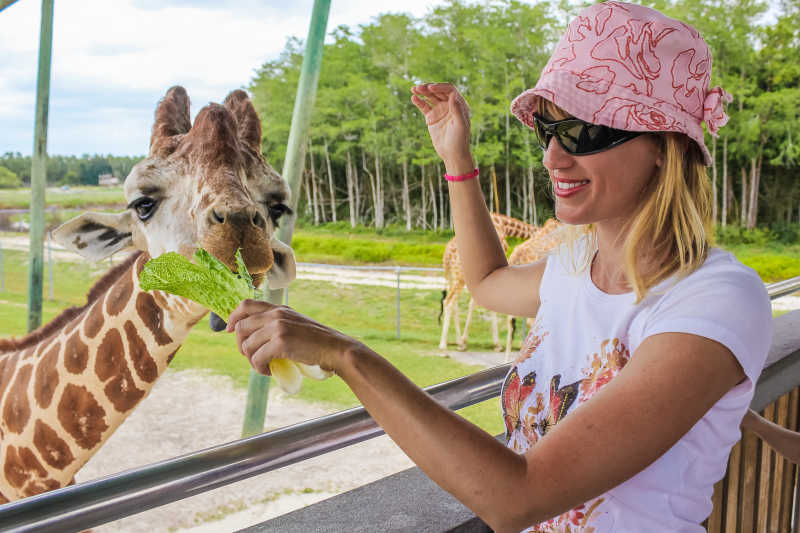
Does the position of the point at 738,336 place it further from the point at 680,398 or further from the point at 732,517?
the point at 732,517

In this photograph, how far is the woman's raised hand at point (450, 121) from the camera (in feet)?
2.61

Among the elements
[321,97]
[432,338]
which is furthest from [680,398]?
[321,97]

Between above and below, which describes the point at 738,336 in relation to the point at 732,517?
above

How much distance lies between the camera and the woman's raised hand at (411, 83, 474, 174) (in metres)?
0.80

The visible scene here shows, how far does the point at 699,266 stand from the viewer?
1.76ft

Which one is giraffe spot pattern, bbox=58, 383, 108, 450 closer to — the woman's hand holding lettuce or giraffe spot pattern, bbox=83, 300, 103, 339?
giraffe spot pattern, bbox=83, 300, 103, 339

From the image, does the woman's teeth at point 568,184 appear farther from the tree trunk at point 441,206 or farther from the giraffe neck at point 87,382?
the tree trunk at point 441,206

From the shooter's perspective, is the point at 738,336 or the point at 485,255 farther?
the point at 485,255

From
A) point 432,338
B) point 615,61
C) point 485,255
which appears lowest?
point 432,338

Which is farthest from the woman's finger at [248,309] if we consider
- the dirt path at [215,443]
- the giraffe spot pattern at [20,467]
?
the dirt path at [215,443]

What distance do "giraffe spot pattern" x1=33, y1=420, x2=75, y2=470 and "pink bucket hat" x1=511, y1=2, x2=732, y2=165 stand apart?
1.13 meters

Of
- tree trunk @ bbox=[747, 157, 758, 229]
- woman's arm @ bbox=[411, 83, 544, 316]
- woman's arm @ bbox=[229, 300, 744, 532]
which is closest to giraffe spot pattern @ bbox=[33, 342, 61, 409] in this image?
woman's arm @ bbox=[411, 83, 544, 316]

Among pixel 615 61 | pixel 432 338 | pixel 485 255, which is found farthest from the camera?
pixel 432 338

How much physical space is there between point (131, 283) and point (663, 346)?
1016 mm
